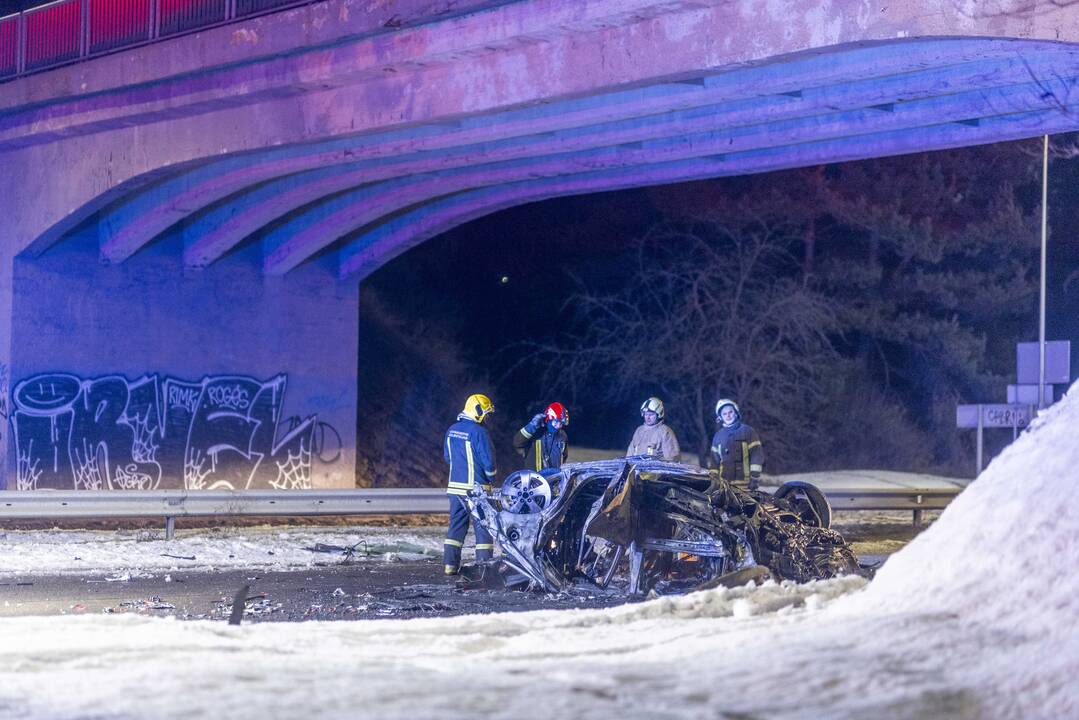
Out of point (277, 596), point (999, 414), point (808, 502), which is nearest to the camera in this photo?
point (808, 502)

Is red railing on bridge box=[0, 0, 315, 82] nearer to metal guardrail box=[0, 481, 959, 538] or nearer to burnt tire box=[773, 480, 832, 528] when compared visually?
metal guardrail box=[0, 481, 959, 538]

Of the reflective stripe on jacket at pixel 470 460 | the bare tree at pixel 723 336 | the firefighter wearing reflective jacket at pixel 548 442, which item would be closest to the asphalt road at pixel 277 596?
the reflective stripe on jacket at pixel 470 460

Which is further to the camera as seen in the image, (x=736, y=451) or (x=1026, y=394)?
(x=1026, y=394)

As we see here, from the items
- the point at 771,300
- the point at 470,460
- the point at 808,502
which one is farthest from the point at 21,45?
A: the point at 771,300

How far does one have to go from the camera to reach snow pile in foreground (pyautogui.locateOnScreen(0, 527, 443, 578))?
1377cm

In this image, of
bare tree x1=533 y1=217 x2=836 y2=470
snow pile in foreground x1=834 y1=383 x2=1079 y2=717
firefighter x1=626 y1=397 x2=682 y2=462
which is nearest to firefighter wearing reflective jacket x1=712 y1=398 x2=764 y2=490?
firefighter x1=626 y1=397 x2=682 y2=462

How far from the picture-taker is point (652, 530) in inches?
416

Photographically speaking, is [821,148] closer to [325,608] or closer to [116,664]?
[325,608]

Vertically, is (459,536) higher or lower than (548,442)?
lower

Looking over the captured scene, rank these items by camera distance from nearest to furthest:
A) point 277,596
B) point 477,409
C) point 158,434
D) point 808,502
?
point 808,502 → point 277,596 → point 477,409 → point 158,434

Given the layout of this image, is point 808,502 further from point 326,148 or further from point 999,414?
point 999,414

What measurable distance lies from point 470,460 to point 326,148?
716 cm

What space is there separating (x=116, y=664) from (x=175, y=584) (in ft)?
20.5

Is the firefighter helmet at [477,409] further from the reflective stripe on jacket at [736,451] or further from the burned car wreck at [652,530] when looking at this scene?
the reflective stripe on jacket at [736,451]
